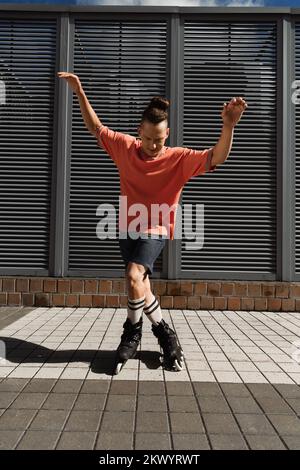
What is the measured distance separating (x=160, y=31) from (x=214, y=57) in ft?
2.83

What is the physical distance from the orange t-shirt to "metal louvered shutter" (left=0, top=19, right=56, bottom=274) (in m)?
2.97

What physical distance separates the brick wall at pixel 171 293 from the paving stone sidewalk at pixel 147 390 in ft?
3.02

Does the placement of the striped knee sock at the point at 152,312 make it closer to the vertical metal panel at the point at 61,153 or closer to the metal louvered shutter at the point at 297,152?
the vertical metal panel at the point at 61,153

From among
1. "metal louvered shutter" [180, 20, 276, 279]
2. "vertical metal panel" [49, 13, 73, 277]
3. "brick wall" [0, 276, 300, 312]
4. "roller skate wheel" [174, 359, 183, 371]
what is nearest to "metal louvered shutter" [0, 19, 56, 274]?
"vertical metal panel" [49, 13, 73, 277]

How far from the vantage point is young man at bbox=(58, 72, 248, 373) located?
342cm

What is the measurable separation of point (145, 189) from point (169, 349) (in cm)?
129

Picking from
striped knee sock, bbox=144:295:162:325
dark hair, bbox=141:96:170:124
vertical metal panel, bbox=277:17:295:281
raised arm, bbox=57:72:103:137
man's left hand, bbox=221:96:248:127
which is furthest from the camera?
vertical metal panel, bbox=277:17:295:281

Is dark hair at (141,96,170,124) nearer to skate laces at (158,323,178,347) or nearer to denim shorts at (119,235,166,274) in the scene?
denim shorts at (119,235,166,274)

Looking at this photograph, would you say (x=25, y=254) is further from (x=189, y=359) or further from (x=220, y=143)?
(x=220, y=143)

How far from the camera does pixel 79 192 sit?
6.29m

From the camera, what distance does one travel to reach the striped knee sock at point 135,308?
11.5ft

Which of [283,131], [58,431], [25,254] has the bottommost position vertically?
[58,431]

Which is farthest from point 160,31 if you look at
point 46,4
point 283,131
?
point 283,131
